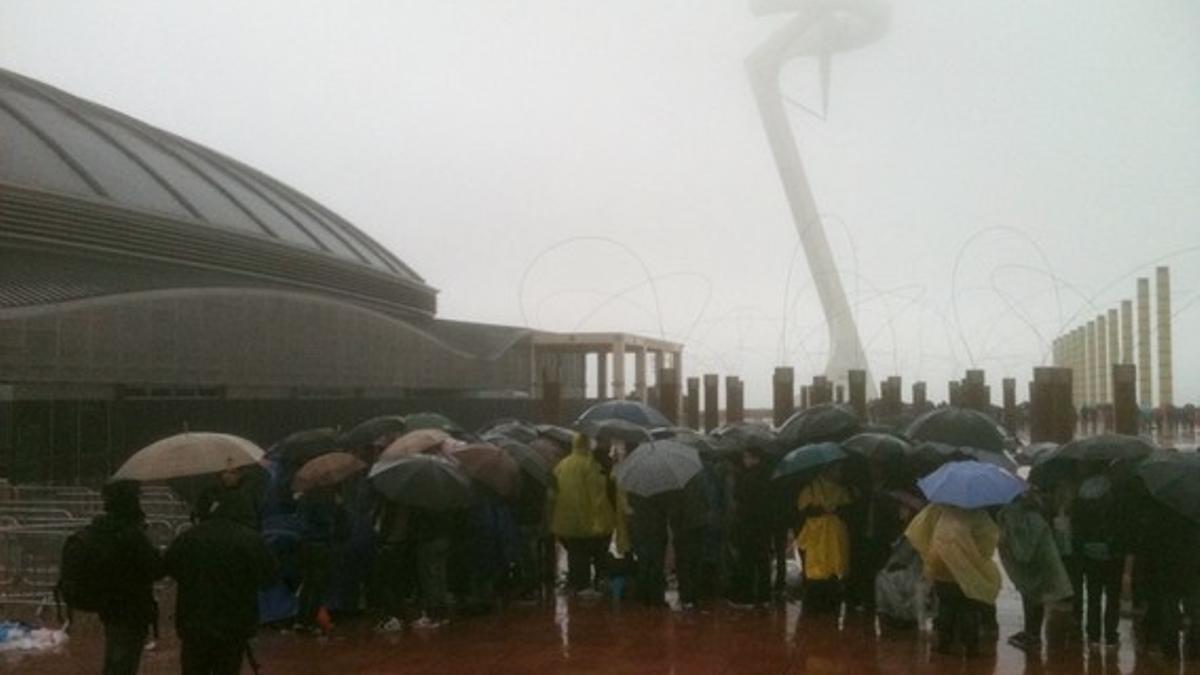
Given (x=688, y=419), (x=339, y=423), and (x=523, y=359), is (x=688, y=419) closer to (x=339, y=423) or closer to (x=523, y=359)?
(x=523, y=359)

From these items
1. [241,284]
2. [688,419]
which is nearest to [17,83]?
[241,284]

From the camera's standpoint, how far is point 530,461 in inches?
408

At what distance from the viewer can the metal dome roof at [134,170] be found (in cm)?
2494

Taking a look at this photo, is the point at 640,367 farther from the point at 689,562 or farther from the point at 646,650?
the point at 646,650

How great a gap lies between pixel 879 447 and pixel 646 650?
2.46m

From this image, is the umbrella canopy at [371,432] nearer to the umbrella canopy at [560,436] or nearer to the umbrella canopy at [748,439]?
the umbrella canopy at [560,436]

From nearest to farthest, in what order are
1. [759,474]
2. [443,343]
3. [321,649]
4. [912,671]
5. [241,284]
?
[912,671] → [321,649] → [759,474] → [241,284] → [443,343]

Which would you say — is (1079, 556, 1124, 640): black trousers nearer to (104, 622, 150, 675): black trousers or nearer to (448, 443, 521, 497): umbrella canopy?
(448, 443, 521, 497): umbrella canopy

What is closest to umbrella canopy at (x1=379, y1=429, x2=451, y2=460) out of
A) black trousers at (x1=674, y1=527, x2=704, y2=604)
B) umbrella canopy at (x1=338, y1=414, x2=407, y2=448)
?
umbrella canopy at (x1=338, y1=414, x2=407, y2=448)

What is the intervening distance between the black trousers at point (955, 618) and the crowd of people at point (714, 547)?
0.05ft

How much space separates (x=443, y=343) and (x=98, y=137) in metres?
11.9

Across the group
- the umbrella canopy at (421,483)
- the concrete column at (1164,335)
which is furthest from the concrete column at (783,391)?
the concrete column at (1164,335)

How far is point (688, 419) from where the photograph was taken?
1457 inches

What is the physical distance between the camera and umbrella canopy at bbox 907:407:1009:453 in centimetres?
1009
